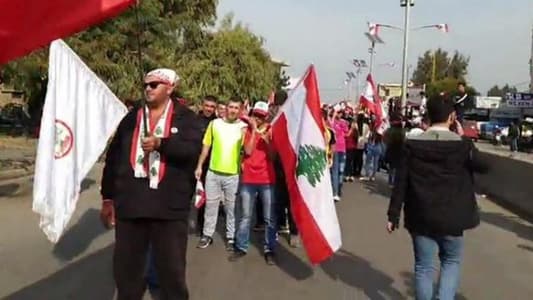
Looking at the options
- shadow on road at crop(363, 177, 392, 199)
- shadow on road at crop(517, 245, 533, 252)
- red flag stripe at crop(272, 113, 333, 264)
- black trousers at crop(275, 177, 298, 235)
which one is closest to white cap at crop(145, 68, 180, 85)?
red flag stripe at crop(272, 113, 333, 264)

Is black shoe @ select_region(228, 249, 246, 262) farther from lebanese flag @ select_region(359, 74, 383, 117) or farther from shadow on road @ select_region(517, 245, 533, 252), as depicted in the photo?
lebanese flag @ select_region(359, 74, 383, 117)

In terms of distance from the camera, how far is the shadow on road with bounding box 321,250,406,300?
7441 mm

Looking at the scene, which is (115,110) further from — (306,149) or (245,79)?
(245,79)

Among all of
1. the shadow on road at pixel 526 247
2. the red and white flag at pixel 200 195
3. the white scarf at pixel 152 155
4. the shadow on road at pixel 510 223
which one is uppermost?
the white scarf at pixel 152 155

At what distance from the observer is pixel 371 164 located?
67.9 ft

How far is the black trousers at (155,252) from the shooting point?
5230 millimetres

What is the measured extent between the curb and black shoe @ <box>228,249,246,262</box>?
9052 millimetres

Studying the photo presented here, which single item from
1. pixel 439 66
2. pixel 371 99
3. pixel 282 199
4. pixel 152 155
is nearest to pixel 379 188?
pixel 371 99

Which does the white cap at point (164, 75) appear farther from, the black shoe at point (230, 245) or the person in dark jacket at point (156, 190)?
the black shoe at point (230, 245)

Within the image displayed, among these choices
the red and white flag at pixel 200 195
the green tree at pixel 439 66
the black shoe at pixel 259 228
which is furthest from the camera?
the green tree at pixel 439 66

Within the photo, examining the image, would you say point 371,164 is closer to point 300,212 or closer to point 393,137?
point 393,137

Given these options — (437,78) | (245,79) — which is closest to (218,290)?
(245,79)

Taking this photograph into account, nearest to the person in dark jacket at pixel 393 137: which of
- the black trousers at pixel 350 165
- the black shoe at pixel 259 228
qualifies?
the black trousers at pixel 350 165

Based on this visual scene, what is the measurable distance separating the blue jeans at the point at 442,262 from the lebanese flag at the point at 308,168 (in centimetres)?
155
